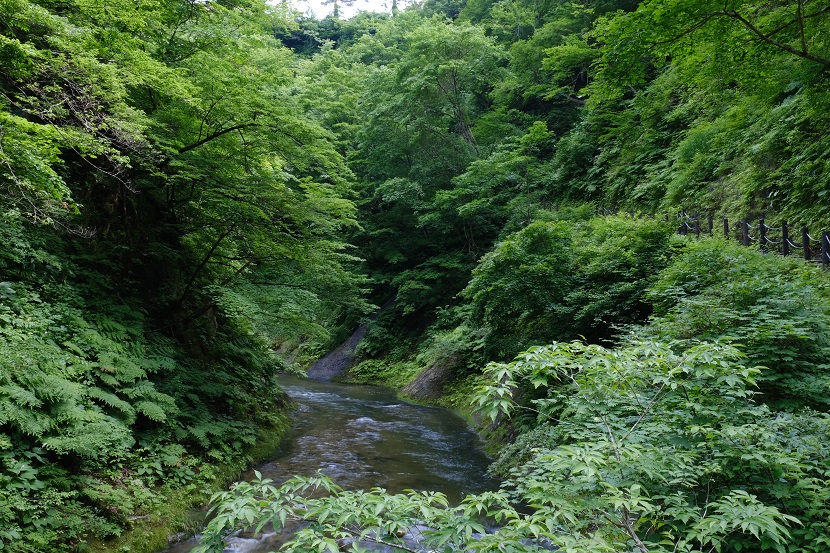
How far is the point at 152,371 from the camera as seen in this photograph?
25.7 ft

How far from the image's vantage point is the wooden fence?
857 cm

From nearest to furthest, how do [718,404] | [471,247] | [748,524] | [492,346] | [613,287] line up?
[748,524] → [718,404] → [613,287] → [492,346] → [471,247]

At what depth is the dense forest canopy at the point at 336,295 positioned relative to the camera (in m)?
3.44

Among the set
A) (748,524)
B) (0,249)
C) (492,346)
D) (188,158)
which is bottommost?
(492,346)

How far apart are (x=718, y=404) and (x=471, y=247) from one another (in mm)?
17714

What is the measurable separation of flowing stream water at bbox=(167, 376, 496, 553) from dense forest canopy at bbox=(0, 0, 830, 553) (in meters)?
0.80

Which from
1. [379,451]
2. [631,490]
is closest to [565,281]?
[379,451]

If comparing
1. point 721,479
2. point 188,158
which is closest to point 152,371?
point 188,158

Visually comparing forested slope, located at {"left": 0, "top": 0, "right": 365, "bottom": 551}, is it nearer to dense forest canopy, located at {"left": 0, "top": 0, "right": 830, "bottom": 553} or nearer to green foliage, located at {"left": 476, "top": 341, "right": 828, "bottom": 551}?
dense forest canopy, located at {"left": 0, "top": 0, "right": 830, "bottom": 553}

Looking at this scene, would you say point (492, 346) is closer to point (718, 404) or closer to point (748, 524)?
point (718, 404)

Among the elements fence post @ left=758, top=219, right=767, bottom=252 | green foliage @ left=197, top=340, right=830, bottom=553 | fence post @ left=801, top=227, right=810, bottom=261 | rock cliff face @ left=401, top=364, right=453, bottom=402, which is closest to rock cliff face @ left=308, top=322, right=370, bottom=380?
rock cliff face @ left=401, top=364, right=453, bottom=402

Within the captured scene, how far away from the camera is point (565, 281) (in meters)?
10.5

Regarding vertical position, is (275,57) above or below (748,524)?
above

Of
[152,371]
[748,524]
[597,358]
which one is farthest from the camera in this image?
[152,371]
